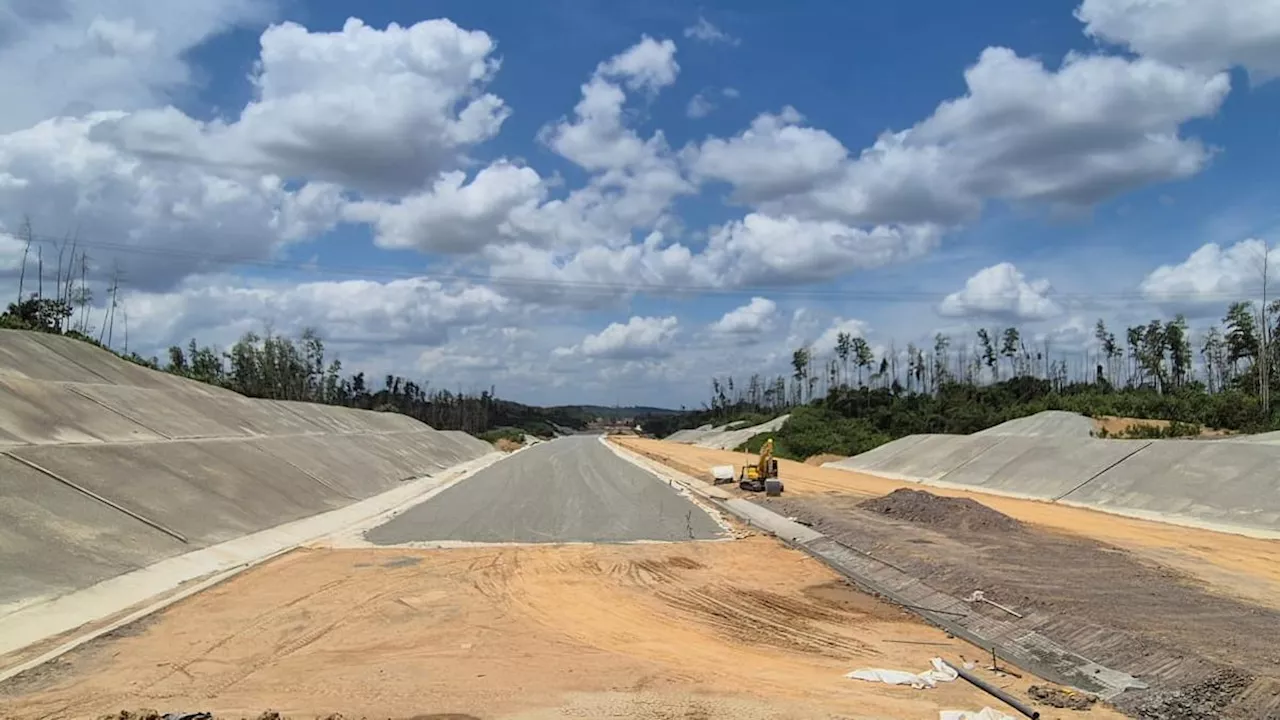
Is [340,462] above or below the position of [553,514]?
above

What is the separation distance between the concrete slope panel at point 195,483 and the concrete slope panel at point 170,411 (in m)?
2.86

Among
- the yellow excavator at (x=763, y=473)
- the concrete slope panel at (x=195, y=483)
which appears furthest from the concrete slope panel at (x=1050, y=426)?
the concrete slope panel at (x=195, y=483)

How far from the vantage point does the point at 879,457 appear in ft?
165

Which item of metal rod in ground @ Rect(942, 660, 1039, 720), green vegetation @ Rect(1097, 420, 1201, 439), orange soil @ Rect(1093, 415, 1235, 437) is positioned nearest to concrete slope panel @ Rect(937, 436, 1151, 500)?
green vegetation @ Rect(1097, 420, 1201, 439)

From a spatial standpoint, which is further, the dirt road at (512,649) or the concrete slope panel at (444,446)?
the concrete slope panel at (444,446)

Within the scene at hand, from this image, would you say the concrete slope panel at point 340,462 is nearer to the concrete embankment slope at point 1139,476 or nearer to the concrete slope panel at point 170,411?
the concrete slope panel at point 170,411

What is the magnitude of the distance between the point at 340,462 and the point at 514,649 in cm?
2386

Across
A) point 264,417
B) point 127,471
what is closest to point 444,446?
point 264,417

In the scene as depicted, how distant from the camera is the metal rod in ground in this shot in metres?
7.61

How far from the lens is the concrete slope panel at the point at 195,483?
16047 millimetres

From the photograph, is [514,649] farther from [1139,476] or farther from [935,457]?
[935,457]

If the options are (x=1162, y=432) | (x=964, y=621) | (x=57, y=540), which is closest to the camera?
(x=964, y=621)

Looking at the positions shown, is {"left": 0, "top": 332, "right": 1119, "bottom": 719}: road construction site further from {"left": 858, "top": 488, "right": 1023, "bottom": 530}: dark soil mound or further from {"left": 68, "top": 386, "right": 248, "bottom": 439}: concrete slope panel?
{"left": 858, "top": 488, "right": 1023, "bottom": 530}: dark soil mound

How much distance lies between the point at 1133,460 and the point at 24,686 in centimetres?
2935
